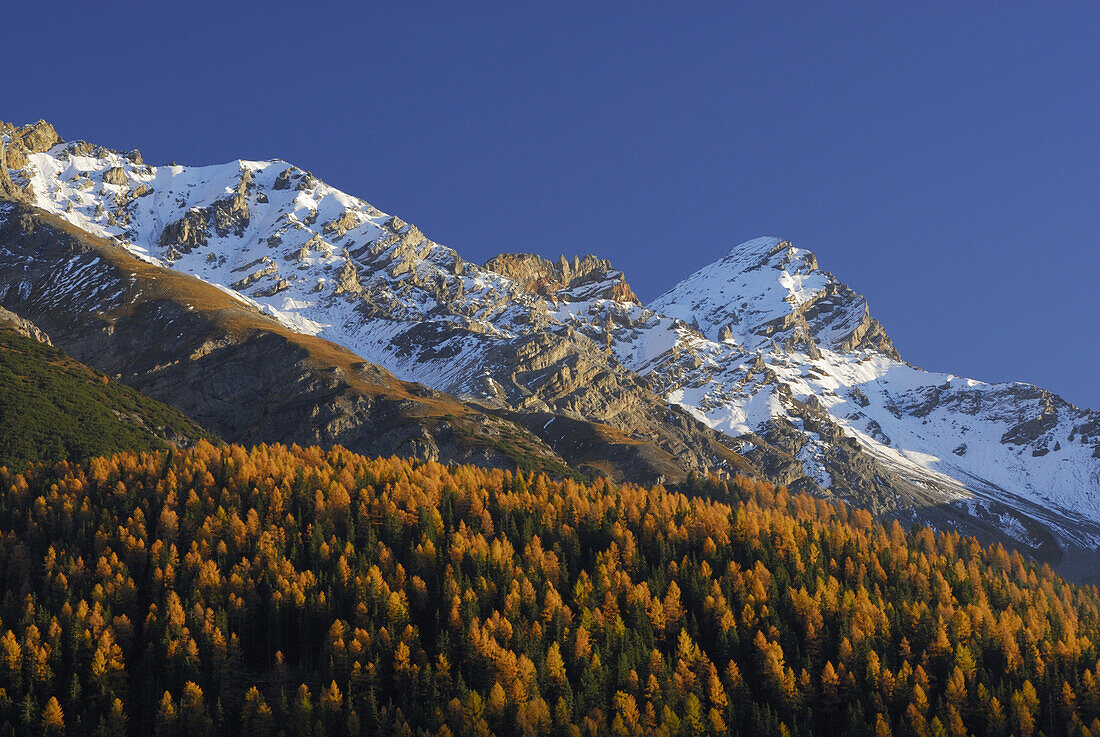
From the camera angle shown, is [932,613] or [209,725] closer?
[209,725]

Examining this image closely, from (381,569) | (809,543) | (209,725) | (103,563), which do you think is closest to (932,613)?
(809,543)

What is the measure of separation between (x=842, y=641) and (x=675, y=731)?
3311cm

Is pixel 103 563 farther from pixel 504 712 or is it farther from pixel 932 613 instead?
pixel 932 613

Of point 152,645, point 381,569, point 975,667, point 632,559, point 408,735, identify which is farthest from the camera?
point 632,559

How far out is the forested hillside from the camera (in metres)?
121

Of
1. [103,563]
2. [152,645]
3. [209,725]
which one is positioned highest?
[103,563]

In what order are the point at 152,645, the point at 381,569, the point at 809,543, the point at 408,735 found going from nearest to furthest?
the point at 408,735, the point at 152,645, the point at 381,569, the point at 809,543

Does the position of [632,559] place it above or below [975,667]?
above

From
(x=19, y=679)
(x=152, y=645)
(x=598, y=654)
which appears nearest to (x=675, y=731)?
(x=598, y=654)

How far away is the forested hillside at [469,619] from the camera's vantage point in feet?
397

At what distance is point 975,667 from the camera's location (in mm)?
139875

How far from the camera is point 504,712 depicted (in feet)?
397

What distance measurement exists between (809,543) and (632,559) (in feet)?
113

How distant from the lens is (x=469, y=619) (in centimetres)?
13800
